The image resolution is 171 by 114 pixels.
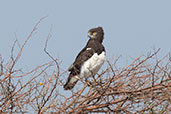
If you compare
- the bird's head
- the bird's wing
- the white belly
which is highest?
the bird's head

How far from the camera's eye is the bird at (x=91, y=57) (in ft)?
21.8

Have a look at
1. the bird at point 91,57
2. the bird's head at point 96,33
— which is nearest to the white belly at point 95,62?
the bird at point 91,57

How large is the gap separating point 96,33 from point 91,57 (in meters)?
0.72

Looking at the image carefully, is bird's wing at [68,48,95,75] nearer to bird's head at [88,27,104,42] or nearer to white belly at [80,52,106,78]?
white belly at [80,52,106,78]

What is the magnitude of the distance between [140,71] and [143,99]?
689mm

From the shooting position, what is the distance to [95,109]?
15.3ft

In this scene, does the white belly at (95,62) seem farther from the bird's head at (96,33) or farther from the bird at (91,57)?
the bird's head at (96,33)

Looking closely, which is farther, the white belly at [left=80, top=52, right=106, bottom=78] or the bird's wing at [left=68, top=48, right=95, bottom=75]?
the bird's wing at [left=68, top=48, right=95, bottom=75]

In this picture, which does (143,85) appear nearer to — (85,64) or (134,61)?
(134,61)

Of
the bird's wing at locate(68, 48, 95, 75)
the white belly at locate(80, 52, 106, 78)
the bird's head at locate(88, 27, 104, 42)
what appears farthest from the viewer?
the bird's head at locate(88, 27, 104, 42)

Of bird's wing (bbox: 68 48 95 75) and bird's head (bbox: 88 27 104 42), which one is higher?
bird's head (bbox: 88 27 104 42)

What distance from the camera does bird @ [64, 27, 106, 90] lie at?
666 centimetres

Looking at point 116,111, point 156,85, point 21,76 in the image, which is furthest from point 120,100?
point 21,76

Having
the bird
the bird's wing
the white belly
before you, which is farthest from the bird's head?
the white belly
